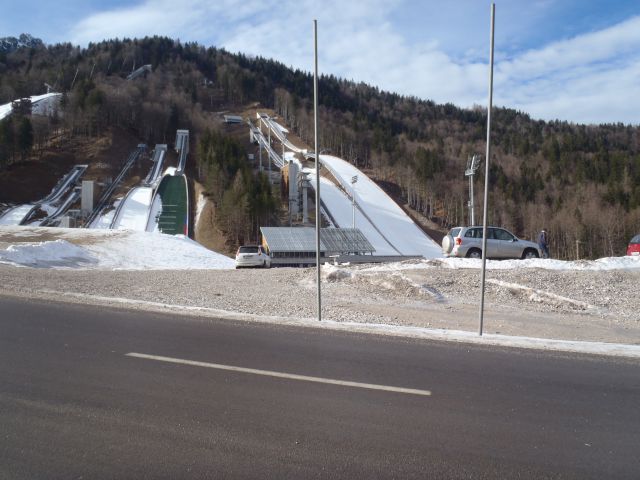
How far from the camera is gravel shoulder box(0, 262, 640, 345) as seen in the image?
1269 centimetres

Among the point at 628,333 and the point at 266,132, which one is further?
the point at 266,132

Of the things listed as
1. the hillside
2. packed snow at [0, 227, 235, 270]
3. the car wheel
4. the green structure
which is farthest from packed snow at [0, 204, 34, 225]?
the car wheel

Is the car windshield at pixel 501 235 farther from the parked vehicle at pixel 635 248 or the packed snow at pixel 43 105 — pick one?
the packed snow at pixel 43 105

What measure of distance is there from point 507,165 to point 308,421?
123074mm

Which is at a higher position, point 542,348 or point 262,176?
point 262,176

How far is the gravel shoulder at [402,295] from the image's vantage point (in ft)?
41.6

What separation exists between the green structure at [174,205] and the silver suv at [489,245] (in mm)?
38830

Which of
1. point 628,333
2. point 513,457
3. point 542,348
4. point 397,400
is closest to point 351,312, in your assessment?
point 542,348

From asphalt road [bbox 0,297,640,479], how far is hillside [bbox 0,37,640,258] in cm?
4849

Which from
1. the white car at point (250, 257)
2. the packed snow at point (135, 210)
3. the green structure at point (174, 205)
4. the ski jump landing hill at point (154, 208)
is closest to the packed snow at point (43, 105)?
the ski jump landing hill at point (154, 208)

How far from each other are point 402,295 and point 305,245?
22396mm

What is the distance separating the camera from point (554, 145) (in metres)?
119

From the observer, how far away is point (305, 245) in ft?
125

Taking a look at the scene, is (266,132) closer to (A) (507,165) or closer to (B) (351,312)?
(A) (507,165)
